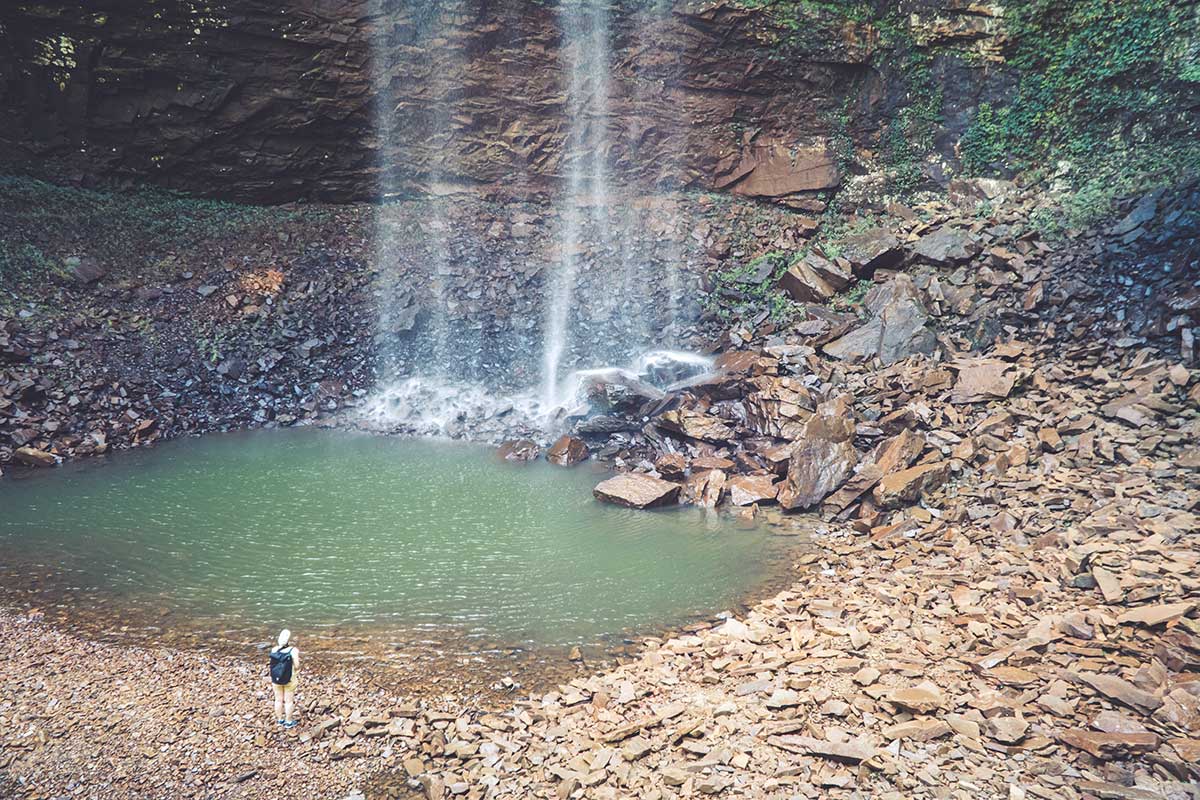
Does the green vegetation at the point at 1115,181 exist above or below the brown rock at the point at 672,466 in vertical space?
above

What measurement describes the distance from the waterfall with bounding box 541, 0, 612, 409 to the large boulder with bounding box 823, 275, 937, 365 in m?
6.80

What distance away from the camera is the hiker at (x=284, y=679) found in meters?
5.35

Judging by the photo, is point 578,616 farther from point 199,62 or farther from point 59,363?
point 199,62

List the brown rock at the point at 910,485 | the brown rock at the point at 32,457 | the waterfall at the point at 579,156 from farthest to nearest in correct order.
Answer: the waterfall at the point at 579,156 → the brown rock at the point at 32,457 → the brown rock at the point at 910,485

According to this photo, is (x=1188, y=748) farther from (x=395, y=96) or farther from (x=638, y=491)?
(x=395, y=96)

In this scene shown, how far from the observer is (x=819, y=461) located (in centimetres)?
1010

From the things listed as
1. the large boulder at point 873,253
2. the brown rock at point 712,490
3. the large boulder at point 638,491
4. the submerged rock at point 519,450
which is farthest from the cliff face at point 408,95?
the large boulder at point 638,491

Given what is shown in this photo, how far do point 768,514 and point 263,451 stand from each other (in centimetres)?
1008

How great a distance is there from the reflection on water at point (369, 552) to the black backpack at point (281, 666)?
1336 millimetres

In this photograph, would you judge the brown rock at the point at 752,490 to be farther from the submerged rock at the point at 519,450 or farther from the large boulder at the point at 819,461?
the submerged rock at the point at 519,450

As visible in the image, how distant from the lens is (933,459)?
381 inches

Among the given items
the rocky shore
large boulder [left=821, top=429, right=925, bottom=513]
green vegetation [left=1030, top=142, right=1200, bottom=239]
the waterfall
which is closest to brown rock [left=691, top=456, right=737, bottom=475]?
the rocky shore

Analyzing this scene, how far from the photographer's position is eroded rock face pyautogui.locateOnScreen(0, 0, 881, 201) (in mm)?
16875

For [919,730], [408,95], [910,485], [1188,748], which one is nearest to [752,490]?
[910,485]
